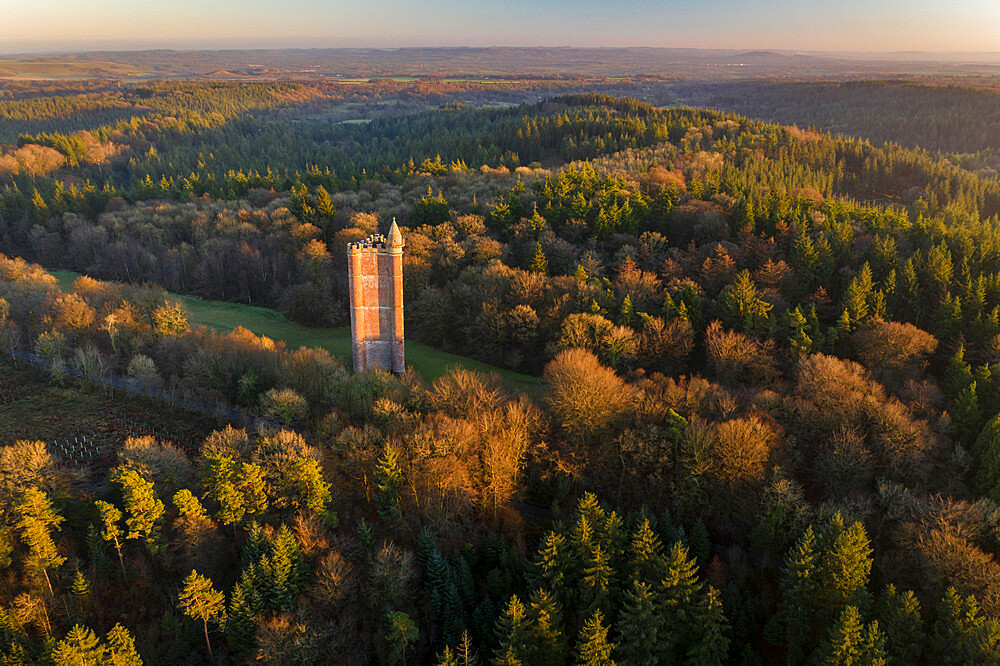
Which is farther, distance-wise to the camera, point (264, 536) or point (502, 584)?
point (502, 584)

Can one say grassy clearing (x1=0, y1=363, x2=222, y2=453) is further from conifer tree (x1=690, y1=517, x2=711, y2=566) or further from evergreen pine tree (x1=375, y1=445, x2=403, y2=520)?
conifer tree (x1=690, y1=517, x2=711, y2=566)

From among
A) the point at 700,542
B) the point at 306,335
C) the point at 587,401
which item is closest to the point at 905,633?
the point at 700,542

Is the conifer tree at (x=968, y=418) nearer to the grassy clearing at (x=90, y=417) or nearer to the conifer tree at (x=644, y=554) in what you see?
the conifer tree at (x=644, y=554)

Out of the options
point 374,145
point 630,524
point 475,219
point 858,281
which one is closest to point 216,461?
point 630,524

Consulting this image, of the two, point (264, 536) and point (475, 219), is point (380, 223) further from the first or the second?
point (264, 536)

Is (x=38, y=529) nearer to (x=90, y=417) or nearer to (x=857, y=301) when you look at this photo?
(x=90, y=417)

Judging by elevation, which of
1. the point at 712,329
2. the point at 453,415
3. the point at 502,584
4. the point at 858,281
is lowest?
the point at 502,584

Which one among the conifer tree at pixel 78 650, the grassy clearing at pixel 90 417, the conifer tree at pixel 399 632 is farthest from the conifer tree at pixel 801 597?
the grassy clearing at pixel 90 417

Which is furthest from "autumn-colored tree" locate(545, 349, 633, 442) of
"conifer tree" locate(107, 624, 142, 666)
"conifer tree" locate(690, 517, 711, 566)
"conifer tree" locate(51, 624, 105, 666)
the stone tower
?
"conifer tree" locate(51, 624, 105, 666)
